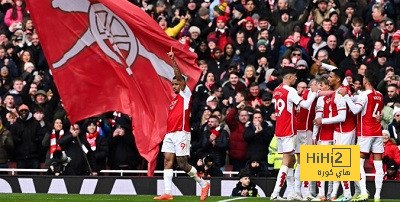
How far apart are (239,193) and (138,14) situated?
4.15 metres

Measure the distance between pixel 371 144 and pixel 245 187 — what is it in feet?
11.2

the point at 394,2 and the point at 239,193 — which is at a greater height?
the point at 394,2

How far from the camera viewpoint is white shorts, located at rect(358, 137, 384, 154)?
25031mm

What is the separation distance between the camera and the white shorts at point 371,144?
82.1 ft

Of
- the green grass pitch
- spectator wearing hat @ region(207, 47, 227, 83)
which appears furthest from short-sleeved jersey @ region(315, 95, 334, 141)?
spectator wearing hat @ region(207, 47, 227, 83)

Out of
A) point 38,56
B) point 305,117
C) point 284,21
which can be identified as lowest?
point 305,117

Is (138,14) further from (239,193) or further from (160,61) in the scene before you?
(239,193)

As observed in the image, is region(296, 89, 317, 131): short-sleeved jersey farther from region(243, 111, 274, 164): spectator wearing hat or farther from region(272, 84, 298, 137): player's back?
region(243, 111, 274, 164): spectator wearing hat

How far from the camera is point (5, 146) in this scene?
1220 inches

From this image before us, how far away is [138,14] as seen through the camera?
1097 inches

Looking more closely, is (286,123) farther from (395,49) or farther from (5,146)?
(5,146)

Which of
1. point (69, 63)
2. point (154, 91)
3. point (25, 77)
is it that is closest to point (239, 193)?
point (154, 91)

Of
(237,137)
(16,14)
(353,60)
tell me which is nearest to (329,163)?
(237,137)

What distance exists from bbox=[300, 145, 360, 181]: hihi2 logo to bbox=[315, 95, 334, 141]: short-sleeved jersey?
102 cm
